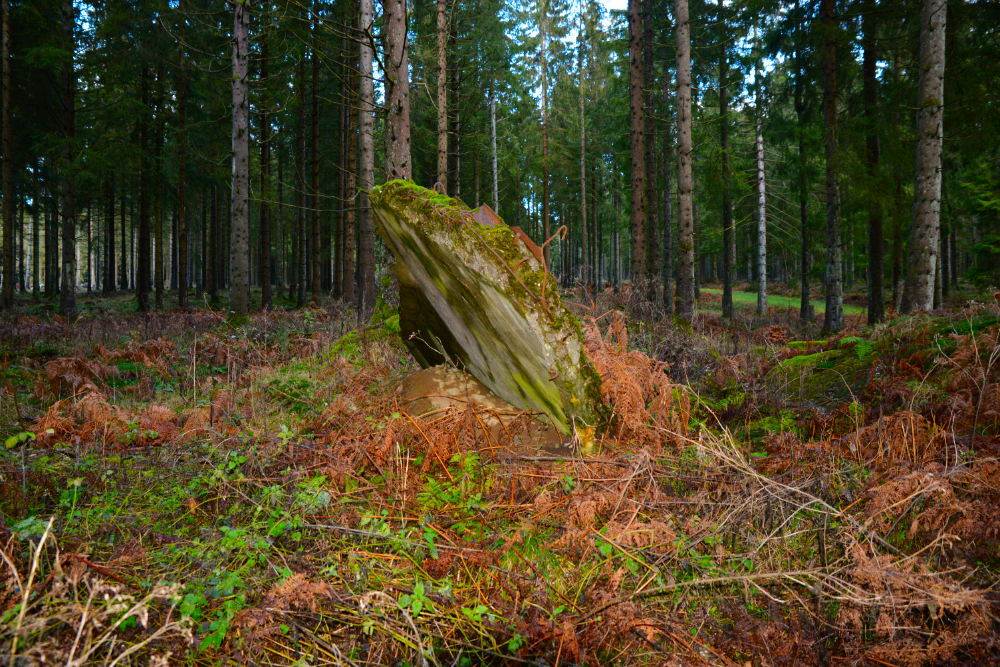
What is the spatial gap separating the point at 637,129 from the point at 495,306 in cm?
1154

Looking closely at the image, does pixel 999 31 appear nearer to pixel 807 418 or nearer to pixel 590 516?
pixel 807 418

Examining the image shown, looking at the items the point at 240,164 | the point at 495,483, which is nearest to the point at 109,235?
the point at 240,164

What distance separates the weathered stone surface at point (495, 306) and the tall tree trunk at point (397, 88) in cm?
331

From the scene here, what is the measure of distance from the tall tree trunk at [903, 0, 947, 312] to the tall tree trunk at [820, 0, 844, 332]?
3.68 meters

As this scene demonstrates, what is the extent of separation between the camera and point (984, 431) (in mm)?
3836

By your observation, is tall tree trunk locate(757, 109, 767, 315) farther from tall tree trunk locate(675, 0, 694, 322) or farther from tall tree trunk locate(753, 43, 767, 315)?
tall tree trunk locate(675, 0, 694, 322)

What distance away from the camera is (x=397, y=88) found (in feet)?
25.0

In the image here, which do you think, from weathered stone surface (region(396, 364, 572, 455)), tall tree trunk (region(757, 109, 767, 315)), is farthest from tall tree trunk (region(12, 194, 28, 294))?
tall tree trunk (region(757, 109, 767, 315))

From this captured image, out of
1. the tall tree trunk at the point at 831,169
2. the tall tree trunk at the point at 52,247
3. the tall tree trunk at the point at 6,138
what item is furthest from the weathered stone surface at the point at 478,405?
the tall tree trunk at the point at 52,247

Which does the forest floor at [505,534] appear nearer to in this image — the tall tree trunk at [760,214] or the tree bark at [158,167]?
the tall tree trunk at [760,214]

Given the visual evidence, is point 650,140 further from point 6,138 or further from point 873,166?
point 6,138

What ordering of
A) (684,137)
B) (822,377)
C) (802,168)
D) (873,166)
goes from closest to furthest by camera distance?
(822,377) < (684,137) < (873,166) < (802,168)

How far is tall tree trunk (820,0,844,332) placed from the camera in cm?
1230

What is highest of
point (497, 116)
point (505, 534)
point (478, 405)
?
point (497, 116)
